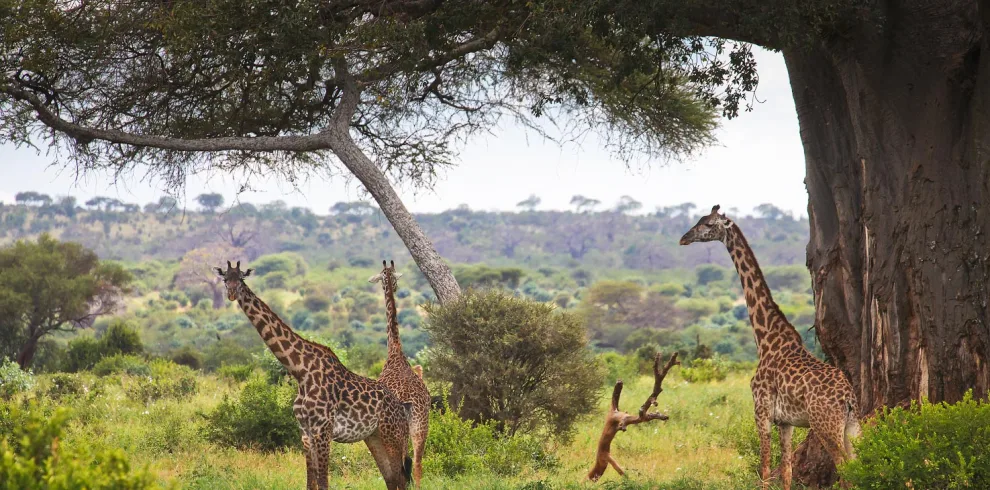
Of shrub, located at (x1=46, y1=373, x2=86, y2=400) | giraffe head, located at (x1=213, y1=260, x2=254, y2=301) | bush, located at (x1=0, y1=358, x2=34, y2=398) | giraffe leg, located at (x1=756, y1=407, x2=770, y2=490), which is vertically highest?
giraffe head, located at (x1=213, y1=260, x2=254, y2=301)

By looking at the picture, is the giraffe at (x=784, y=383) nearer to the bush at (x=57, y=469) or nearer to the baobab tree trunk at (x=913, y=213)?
the baobab tree trunk at (x=913, y=213)

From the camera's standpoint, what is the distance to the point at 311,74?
1662 centimetres

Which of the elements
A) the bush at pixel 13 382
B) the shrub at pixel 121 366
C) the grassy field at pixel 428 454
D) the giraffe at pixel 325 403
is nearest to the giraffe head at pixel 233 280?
the giraffe at pixel 325 403

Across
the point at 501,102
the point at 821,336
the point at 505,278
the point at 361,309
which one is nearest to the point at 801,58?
the point at 821,336

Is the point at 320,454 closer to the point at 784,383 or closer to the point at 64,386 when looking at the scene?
the point at 784,383

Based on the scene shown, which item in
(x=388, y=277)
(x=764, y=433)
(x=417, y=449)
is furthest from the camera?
(x=388, y=277)

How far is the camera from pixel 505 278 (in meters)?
67.8

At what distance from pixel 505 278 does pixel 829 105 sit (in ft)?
190

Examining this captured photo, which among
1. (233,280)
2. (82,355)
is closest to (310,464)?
(233,280)

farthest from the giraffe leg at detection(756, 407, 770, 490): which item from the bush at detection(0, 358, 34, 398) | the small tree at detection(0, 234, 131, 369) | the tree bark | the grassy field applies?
the small tree at detection(0, 234, 131, 369)

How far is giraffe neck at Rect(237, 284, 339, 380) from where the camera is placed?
27.7 feet

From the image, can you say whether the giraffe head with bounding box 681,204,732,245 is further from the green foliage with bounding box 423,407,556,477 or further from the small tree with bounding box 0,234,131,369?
the small tree with bounding box 0,234,131,369

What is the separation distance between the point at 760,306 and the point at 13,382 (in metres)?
15.2

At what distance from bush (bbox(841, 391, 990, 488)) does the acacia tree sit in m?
4.31
